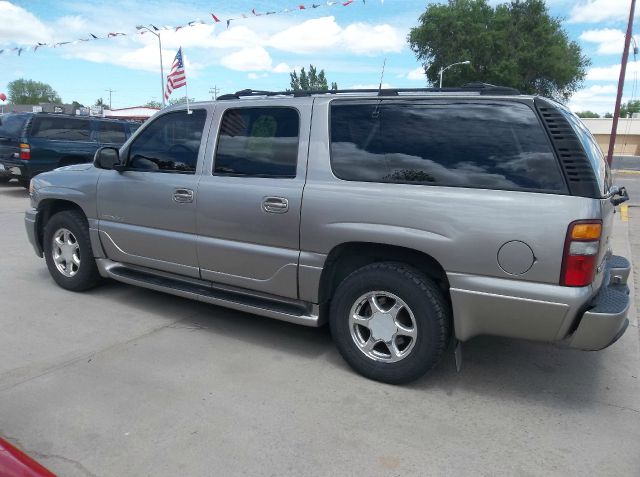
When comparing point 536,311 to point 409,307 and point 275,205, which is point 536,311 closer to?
point 409,307

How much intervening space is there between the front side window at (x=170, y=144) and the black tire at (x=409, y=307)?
1.64 m

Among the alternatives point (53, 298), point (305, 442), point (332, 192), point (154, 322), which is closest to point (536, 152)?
point (332, 192)

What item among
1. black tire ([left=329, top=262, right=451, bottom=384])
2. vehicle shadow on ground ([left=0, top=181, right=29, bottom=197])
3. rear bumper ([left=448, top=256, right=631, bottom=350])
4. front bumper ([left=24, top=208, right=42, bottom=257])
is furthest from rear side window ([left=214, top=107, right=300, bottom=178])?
vehicle shadow on ground ([left=0, top=181, right=29, bottom=197])

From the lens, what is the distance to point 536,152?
119 inches

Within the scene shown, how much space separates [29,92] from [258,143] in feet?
421

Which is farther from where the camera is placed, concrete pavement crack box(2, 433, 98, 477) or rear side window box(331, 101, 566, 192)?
rear side window box(331, 101, 566, 192)

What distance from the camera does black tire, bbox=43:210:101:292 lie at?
4.95 m

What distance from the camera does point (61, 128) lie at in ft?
42.0

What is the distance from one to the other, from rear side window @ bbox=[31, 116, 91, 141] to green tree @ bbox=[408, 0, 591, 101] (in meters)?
36.2

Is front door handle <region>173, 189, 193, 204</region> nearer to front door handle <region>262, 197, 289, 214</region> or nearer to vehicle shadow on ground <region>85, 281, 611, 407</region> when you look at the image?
front door handle <region>262, 197, 289, 214</region>

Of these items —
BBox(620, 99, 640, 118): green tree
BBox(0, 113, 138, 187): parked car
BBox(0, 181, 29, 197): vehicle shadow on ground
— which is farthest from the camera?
BBox(620, 99, 640, 118): green tree

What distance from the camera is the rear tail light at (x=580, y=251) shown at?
2.87 m

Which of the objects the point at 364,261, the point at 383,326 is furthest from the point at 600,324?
the point at 364,261

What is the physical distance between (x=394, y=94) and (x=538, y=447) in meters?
2.26
